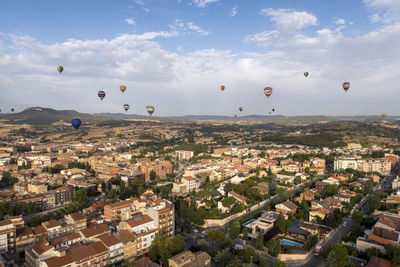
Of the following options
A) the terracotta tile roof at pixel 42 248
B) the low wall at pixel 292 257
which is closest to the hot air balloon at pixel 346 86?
the low wall at pixel 292 257

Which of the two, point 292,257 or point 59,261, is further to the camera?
point 292,257

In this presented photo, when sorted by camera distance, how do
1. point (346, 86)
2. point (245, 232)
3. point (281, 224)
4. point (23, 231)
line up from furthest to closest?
point (346, 86)
point (281, 224)
point (245, 232)
point (23, 231)

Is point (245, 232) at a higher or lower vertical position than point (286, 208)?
lower

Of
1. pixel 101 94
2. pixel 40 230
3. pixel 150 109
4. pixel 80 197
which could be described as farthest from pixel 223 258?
pixel 150 109

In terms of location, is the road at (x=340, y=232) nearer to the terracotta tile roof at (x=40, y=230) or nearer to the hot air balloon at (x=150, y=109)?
the terracotta tile roof at (x=40, y=230)

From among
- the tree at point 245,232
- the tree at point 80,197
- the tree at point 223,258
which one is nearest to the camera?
the tree at point 223,258

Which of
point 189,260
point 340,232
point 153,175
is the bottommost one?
point 340,232

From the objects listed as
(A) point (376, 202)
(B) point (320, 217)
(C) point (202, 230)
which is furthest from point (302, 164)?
(C) point (202, 230)

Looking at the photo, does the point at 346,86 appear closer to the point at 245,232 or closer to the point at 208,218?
the point at 208,218

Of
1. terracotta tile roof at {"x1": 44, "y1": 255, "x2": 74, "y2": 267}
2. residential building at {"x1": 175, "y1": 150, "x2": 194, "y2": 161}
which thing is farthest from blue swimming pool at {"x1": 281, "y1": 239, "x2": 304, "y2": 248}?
residential building at {"x1": 175, "y1": 150, "x2": 194, "y2": 161}
